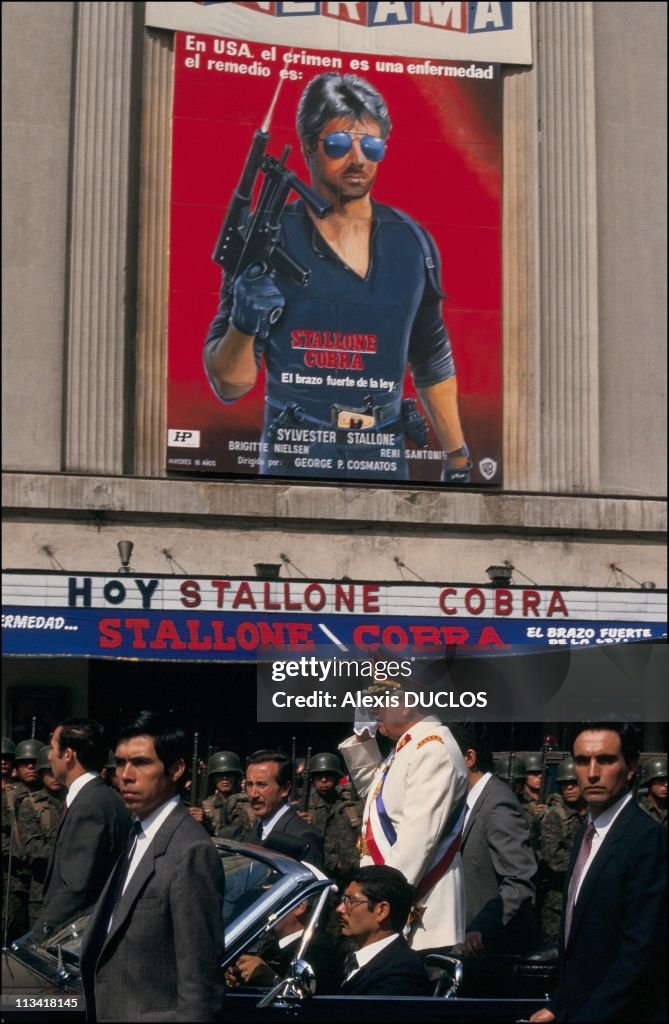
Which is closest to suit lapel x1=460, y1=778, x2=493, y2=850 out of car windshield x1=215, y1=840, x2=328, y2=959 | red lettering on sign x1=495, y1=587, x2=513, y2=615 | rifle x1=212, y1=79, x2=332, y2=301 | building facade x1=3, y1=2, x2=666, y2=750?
car windshield x1=215, y1=840, x2=328, y2=959

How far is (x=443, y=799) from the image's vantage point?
7.46 metres

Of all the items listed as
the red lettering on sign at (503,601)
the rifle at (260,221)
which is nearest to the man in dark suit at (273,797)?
the red lettering on sign at (503,601)

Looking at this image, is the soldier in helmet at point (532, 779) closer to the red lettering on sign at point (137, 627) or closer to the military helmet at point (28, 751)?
the military helmet at point (28, 751)

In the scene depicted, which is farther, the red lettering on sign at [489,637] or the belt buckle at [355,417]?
the belt buckle at [355,417]

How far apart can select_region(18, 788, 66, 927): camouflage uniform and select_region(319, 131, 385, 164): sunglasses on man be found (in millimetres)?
11895

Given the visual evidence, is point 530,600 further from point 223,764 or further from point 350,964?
point 350,964

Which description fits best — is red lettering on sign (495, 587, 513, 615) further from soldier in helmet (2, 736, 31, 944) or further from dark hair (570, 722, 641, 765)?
dark hair (570, 722, 641, 765)

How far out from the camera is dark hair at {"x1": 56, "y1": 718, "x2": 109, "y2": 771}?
7.47 meters

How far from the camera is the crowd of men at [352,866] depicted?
5.57 m

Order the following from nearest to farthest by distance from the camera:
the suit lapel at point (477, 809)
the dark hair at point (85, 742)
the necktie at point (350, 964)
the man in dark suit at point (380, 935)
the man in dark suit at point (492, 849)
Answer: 1. the man in dark suit at point (380, 935)
2. the necktie at point (350, 964)
3. the dark hair at point (85, 742)
4. the man in dark suit at point (492, 849)
5. the suit lapel at point (477, 809)

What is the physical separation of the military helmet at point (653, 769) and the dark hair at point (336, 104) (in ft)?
41.7

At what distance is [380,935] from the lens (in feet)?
21.8

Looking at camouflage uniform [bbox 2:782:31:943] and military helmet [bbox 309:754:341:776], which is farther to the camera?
military helmet [bbox 309:754:341:776]

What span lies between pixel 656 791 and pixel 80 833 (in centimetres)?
607
